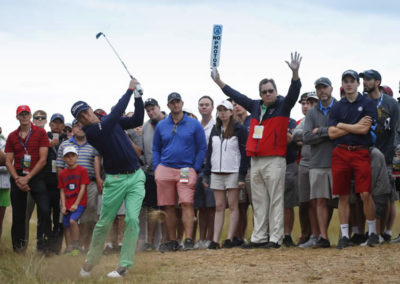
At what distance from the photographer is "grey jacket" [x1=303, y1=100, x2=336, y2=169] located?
938 cm

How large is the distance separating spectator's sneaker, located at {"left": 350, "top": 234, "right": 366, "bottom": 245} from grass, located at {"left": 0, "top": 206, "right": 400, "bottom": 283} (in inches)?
22.2

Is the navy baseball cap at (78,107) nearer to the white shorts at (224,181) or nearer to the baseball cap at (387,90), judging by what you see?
the white shorts at (224,181)

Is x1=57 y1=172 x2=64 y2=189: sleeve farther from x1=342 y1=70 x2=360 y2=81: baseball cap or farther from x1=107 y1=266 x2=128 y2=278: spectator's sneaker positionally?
x1=342 y1=70 x2=360 y2=81: baseball cap

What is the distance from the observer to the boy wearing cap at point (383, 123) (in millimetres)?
9383

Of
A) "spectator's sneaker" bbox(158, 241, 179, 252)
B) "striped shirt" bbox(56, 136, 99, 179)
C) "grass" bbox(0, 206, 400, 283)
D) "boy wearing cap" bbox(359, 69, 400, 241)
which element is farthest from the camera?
"striped shirt" bbox(56, 136, 99, 179)

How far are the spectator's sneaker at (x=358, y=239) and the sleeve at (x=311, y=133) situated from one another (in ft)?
5.01

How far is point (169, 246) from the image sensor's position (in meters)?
10.4

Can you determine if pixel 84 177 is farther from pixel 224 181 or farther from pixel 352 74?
pixel 352 74

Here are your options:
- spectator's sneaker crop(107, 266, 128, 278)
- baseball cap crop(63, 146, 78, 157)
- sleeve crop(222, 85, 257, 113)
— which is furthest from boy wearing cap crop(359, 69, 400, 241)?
baseball cap crop(63, 146, 78, 157)

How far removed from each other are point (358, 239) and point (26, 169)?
215 inches

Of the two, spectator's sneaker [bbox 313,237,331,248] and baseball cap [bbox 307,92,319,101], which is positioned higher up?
baseball cap [bbox 307,92,319,101]

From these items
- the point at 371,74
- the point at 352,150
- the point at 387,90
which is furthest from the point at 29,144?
the point at 387,90

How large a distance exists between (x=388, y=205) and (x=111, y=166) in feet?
14.3

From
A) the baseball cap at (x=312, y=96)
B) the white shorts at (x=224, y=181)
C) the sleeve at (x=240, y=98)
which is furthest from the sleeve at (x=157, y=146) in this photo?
the baseball cap at (x=312, y=96)
